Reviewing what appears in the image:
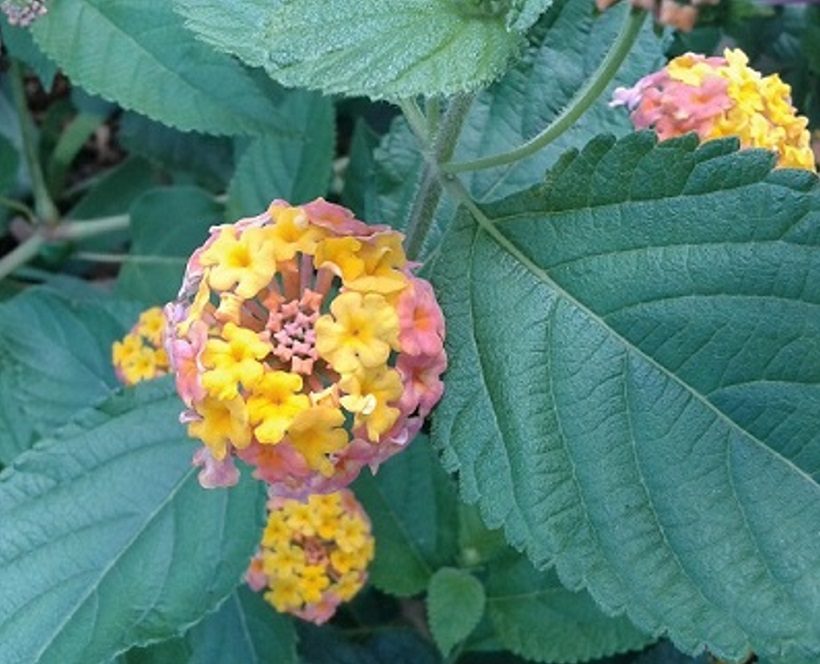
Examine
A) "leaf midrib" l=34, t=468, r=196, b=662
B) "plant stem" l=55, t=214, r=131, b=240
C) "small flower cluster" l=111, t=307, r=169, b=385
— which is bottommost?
"plant stem" l=55, t=214, r=131, b=240

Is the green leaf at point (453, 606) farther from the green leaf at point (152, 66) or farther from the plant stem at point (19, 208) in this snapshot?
the plant stem at point (19, 208)

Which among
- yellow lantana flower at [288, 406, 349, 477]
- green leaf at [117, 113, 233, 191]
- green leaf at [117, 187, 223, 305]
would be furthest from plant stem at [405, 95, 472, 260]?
green leaf at [117, 113, 233, 191]

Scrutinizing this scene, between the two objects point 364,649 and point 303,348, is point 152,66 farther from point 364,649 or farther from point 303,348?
point 364,649

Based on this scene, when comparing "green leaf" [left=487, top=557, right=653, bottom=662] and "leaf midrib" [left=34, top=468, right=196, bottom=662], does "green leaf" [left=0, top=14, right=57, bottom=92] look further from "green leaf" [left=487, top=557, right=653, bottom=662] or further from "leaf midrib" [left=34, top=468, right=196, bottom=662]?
"green leaf" [left=487, top=557, right=653, bottom=662]

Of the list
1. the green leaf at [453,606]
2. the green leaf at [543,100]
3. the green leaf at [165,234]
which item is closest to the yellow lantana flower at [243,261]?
the green leaf at [543,100]

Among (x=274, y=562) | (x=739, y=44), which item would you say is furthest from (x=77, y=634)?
(x=739, y=44)
